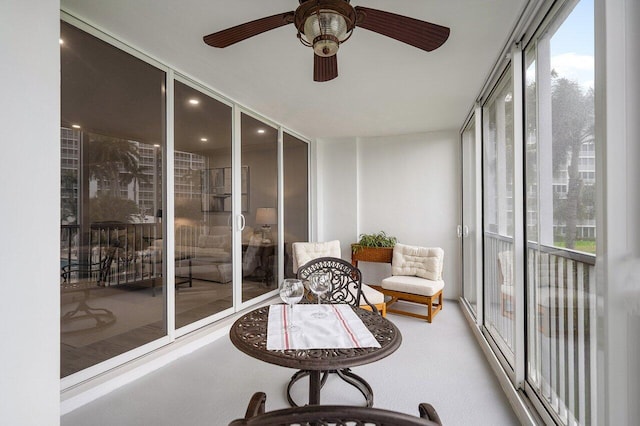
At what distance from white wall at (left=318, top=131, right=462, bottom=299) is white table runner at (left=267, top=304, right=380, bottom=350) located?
3.23 m

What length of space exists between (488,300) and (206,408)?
2.71 meters

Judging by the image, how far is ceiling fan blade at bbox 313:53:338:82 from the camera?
1791mm

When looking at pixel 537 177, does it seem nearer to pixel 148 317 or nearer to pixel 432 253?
pixel 432 253

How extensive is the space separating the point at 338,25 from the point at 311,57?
117 centimetres

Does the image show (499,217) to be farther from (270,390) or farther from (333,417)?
(333,417)

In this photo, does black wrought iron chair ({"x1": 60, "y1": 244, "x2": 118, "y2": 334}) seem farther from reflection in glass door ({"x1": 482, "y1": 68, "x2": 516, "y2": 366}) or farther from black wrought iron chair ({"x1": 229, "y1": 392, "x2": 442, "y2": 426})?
reflection in glass door ({"x1": 482, "y1": 68, "x2": 516, "y2": 366})

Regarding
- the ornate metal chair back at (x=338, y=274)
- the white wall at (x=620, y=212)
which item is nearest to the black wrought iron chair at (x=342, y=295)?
the ornate metal chair back at (x=338, y=274)

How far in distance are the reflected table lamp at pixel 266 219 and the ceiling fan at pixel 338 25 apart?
2612mm

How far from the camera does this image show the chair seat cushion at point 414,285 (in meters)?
3.63

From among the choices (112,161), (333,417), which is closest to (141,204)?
(112,161)

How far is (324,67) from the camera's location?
1.86 meters

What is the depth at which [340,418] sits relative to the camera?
66cm

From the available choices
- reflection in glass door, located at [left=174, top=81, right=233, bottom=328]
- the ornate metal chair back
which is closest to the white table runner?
the ornate metal chair back

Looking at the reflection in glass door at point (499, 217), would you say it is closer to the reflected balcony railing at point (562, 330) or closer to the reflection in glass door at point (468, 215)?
the reflected balcony railing at point (562, 330)
